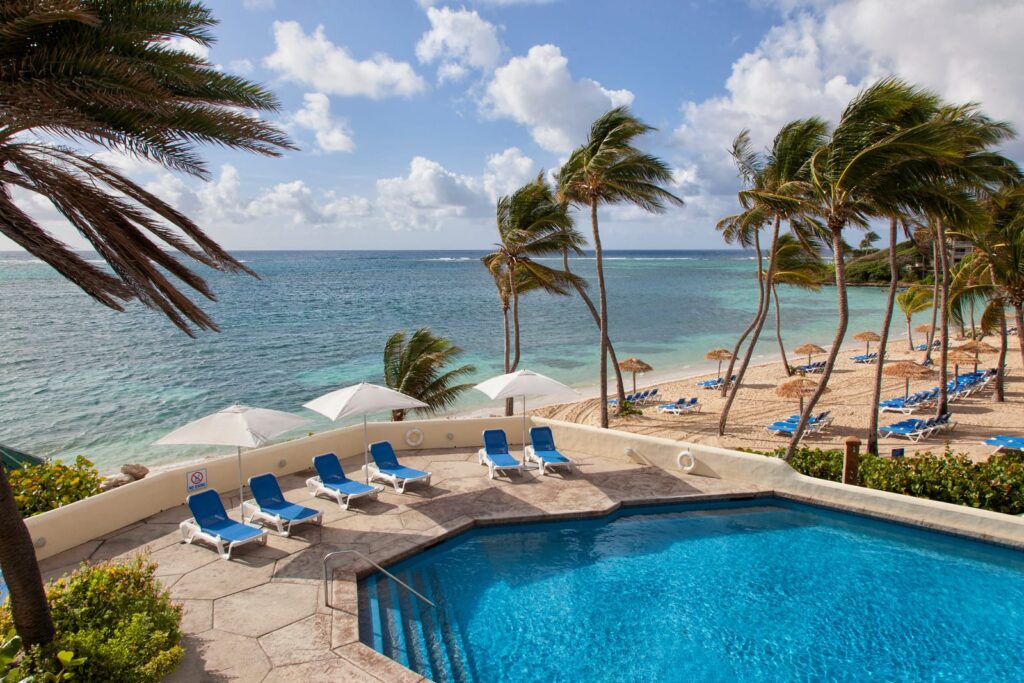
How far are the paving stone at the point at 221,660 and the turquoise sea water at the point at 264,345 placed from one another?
8640mm

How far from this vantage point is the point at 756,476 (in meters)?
11.3

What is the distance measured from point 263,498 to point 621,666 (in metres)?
5.76

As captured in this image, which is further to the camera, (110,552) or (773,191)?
(773,191)

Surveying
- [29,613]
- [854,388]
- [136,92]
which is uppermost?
[136,92]

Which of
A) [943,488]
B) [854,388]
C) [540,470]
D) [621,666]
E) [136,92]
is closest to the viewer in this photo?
[136,92]

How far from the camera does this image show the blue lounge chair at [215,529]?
27.0 ft

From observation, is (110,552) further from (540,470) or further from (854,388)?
(854,388)

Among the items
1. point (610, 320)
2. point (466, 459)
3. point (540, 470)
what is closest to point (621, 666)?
point (540, 470)

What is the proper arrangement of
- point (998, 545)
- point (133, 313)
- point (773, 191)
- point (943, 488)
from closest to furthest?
1. point (998, 545)
2. point (943, 488)
3. point (773, 191)
4. point (133, 313)

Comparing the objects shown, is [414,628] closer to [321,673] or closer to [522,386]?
[321,673]

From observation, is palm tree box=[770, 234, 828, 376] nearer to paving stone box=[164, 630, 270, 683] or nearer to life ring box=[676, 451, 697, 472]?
life ring box=[676, 451, 697, 472]

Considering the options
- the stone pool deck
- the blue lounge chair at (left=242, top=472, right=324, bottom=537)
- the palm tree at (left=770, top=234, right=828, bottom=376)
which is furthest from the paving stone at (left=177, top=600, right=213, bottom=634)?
the palm tree at (left=770, top=234, right=828, bottom=376)

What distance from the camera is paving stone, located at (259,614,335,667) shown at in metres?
6.04

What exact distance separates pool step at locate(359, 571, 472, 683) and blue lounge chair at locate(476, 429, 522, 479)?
3438mm
